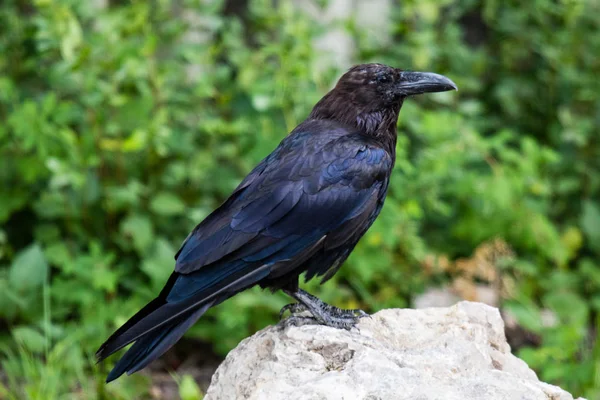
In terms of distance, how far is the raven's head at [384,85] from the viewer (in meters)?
3.54

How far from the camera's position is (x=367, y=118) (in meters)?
3.53

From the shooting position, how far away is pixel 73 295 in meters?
4.58

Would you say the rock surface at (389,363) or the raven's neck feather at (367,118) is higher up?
the raven's neck feather at (367,118)

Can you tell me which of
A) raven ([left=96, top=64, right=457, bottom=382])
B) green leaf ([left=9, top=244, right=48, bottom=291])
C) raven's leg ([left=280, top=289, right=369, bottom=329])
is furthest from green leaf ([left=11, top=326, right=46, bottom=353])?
raven's leg ([left=280, top=289, right=369, bottom=329])

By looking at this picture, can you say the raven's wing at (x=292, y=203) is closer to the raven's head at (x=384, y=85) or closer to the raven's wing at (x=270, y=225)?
the raven's wing at (x=270, y=225)

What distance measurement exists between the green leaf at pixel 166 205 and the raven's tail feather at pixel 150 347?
1899mm

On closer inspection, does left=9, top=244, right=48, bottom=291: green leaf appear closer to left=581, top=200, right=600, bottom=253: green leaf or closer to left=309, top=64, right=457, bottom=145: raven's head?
left=309, top=64, right=457, bottom=145: raven's head

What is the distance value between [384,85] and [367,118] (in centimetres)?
16

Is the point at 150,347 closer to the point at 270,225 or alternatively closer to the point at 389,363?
the point at 270,225

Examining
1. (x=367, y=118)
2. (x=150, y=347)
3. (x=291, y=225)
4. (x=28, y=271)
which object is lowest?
(x=28, y=271)

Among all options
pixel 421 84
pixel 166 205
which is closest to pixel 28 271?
pixel 166 205

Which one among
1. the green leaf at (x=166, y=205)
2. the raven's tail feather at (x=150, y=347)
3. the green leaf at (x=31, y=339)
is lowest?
the green leaf at (x=31, y=339)

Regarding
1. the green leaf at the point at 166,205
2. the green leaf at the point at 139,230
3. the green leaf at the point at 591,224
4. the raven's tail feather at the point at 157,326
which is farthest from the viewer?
the green leaf at the point at 591,224

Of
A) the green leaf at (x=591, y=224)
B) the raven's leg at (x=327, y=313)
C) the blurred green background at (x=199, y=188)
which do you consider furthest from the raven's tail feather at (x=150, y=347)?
the green leaf at (x=591, y=224)
